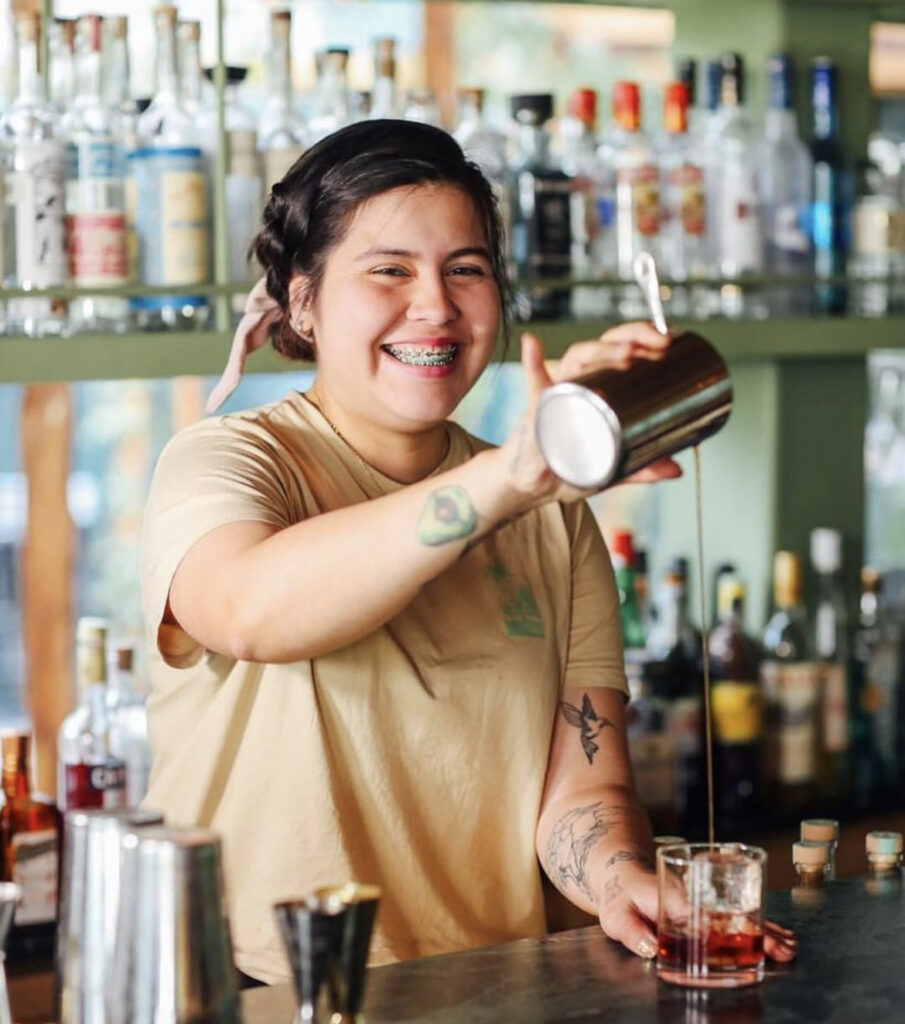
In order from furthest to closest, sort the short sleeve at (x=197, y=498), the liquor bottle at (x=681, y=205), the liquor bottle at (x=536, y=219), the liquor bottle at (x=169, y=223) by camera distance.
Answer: the liquor bottle at (x=681, y=205)
the liquor bottle at (x=536, y=219)
the liquor bottle at (x=169, y=223)
the short sleeve at (x=197, y=498)

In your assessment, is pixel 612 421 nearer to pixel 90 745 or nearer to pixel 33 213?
pixel 33 213

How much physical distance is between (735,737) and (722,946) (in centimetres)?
120

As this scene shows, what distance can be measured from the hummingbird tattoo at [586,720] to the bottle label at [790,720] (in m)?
0.85

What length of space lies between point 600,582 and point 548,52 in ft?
4.35

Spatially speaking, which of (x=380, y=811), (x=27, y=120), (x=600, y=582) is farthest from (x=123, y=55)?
(x=380, y=811)

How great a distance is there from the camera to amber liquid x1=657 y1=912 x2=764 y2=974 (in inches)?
47.9

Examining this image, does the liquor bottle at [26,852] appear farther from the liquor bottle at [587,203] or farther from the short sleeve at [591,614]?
the liquor bottle at [587,203]

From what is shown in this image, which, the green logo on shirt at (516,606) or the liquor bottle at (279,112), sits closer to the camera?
the green logo on shirt at (516,606)

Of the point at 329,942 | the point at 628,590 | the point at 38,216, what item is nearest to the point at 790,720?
the point at 628,590

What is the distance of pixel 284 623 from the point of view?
1290 millimetres

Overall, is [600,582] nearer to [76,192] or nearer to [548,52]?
[76,192]

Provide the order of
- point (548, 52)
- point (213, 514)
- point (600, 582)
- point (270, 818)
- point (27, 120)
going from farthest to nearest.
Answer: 1. point (548, 52)
2. point (27, 120)
3. point (600, 582)
4. point (270, 818)
5. point (213, 514)

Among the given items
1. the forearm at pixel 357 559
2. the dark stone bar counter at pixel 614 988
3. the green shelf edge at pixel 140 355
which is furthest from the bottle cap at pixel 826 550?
the forearm at pixel 357 559

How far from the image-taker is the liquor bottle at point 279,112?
1.99 m
